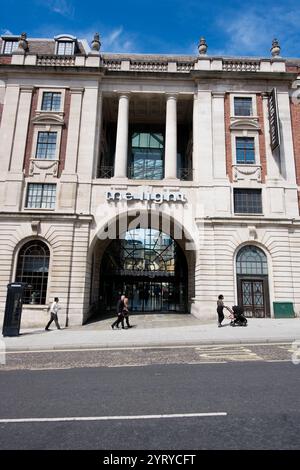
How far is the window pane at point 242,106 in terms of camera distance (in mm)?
22469

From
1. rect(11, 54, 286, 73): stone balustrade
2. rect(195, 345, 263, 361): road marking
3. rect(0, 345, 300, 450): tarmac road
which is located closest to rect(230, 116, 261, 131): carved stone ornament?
rect(11, 54, 286, 73): stone balustrade

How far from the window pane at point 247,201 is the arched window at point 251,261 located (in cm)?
255

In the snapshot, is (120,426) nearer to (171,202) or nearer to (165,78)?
(171,202)

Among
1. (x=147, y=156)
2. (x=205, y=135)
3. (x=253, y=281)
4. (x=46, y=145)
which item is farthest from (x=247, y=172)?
(x=46, y=145)

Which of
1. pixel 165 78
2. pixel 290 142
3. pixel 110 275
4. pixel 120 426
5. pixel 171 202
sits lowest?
pixel 120 426

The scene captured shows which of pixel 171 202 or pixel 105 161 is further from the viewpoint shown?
pixel 105 161

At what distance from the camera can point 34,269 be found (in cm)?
1955

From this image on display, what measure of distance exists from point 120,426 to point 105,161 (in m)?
25.4

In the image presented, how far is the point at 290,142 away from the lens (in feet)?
70.5

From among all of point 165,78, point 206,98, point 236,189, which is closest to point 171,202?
point 236,189

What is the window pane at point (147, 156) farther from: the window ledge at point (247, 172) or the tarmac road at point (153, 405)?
the tarmac road at point (153, 405)

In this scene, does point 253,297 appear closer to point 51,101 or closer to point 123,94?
point 123,94

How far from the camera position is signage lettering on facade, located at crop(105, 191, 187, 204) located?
20.5 m

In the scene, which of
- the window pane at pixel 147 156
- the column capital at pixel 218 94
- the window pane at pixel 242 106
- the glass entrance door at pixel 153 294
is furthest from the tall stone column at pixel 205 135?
the glass entrance door at pixel 153 294
